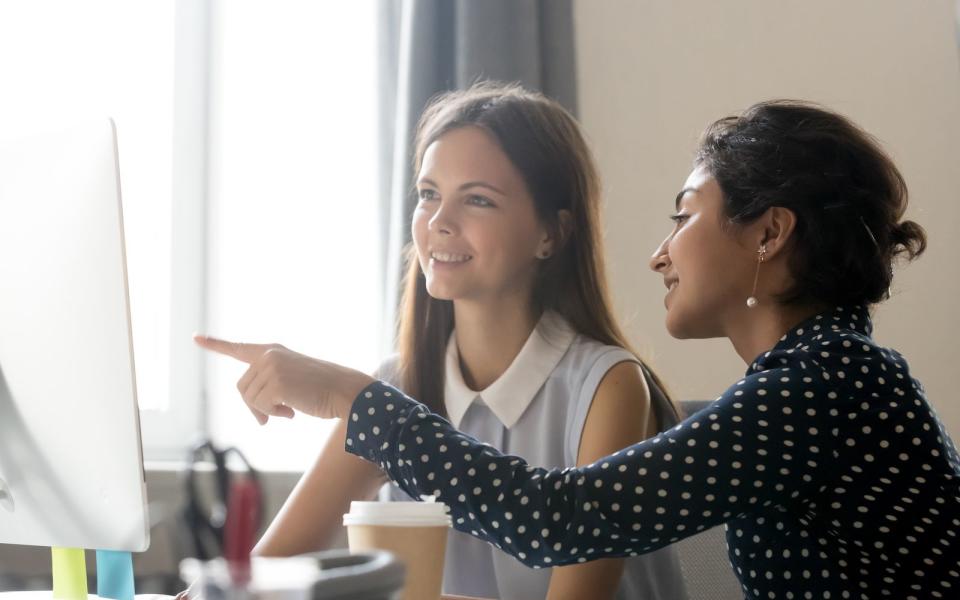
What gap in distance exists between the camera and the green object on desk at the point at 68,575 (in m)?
0.93

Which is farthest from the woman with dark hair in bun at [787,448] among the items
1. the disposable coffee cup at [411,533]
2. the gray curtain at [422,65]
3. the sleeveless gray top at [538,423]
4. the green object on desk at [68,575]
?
the gray curtain at [422,65]

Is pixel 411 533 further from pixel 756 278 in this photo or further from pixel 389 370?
pixel 389 370

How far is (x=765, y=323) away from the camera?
1.13 metres

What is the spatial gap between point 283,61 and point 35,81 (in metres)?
0.55

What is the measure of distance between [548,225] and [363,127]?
95cm

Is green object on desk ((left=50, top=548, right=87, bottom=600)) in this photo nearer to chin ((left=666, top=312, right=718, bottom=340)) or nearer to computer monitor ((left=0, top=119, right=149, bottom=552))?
computer monitor ((left=0, top=119, right=149, bottom=552))

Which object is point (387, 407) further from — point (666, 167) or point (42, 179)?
point (666, 167)

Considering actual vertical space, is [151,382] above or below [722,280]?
below

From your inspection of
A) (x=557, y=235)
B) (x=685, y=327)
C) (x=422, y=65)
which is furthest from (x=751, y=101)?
(x=685, y=327)

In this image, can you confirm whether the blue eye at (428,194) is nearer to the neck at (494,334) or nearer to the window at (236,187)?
the neck at (494,334)

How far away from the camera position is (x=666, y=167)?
235cm

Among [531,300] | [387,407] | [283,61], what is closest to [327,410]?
[387,407]

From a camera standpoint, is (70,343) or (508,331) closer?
(70,343)

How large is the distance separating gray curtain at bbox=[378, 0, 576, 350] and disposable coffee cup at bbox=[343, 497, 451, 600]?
4.47 feet
